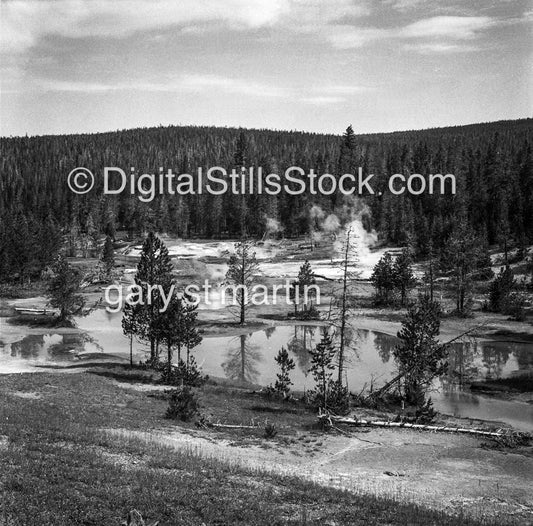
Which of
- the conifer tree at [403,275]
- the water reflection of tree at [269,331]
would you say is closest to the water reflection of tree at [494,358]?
the conifer tree at [403,275]

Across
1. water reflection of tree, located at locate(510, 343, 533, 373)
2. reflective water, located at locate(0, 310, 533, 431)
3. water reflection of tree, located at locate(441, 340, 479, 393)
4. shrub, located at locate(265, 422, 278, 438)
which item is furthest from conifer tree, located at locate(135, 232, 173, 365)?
water reflection of tree, located at locate(510, 343, 533, 373)

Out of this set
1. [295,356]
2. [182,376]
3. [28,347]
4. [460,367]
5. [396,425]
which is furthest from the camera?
[28,347]

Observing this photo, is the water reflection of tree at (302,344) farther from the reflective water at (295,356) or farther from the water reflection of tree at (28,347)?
the water reflection of tree at (28,347)

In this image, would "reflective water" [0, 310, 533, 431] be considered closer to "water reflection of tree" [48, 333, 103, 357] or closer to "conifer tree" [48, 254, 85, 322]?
"water reflection of tree" [48, 333, 103, 357]

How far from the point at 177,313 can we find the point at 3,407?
15.8 meters

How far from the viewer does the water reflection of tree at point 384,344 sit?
52.6 metres

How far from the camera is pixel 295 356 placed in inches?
2088

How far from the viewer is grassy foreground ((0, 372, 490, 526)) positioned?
15.5m

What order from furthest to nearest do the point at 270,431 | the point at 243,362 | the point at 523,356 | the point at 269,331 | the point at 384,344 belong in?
the point at 269,331, the point at 384,344, the point at 523,356, the point at 243,362, the point at 270,431

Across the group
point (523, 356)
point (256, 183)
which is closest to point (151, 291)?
point (523, 356)

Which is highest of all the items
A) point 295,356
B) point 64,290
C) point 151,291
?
point 151,291

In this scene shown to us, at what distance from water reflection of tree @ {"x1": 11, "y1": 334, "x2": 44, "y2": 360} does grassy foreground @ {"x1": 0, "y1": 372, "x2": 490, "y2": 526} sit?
88.5ft

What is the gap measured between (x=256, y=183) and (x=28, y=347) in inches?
4010

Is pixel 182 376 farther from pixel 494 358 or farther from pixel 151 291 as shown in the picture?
pixel 494 358
